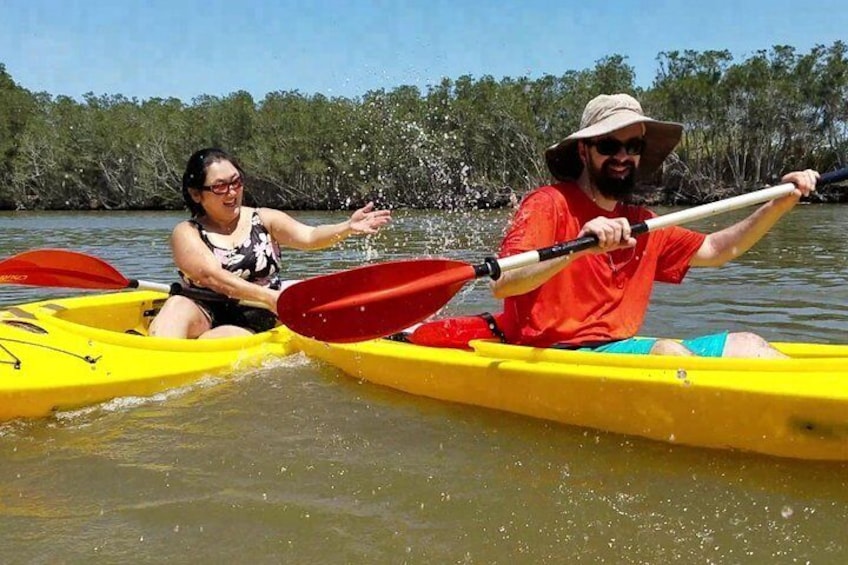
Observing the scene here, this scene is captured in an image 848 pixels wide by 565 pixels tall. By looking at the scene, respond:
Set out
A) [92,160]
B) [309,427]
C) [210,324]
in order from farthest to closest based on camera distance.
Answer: [92,160] → [210,324] → [309,427]

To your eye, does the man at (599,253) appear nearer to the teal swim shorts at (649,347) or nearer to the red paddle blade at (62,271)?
the teal swim shorts at (649,347)

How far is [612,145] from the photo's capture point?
10.5 feet

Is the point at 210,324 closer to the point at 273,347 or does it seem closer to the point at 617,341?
the point at 273,347

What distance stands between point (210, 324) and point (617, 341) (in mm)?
2660

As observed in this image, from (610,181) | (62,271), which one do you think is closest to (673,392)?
(610,181)

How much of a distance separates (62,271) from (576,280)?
365 centimetres

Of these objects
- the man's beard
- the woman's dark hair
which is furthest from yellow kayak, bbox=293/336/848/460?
the woman's dark hair

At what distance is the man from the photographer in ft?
10.4

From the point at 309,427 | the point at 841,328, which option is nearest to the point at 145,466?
the point at 309,427

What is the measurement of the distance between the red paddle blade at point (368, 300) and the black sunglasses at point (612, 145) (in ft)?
2.36

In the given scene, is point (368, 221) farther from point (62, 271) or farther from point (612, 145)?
point (62, 271)

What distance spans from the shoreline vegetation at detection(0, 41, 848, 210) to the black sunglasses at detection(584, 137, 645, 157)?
2923cm

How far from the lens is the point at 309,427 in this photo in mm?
3428

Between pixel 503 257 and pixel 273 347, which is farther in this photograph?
pixel 273 347
